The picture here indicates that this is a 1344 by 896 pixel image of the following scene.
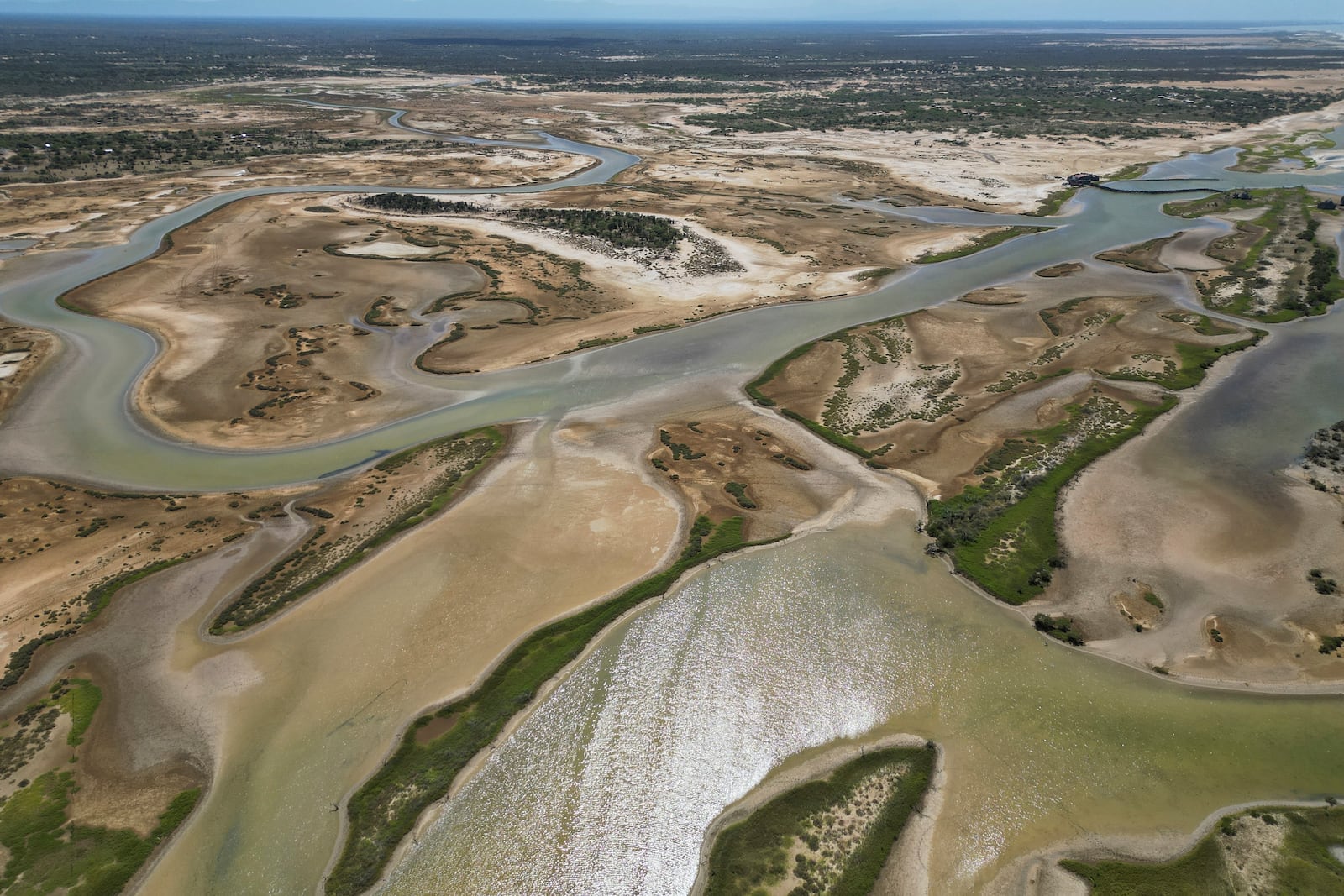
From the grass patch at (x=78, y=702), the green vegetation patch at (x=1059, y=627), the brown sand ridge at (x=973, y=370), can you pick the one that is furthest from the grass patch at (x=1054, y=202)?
the grass patch at (x=78, y=702)

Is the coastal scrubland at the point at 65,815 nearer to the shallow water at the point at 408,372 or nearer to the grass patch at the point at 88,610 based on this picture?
→ the grass patch at the point at 88,610

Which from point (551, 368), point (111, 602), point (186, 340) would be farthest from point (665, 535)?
point (186, 340)

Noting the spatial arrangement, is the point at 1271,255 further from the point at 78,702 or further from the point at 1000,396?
the point at 78,702

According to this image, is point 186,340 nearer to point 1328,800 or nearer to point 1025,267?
point 1328,800

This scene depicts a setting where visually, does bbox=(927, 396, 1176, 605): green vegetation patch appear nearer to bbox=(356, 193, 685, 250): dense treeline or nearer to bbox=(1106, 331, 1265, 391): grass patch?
bbox=(1106, 331, 1265, 391): grass patch

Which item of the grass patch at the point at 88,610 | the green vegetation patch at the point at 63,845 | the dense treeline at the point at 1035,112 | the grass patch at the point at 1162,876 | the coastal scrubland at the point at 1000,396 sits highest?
the dense treeline at the point at 1035,112

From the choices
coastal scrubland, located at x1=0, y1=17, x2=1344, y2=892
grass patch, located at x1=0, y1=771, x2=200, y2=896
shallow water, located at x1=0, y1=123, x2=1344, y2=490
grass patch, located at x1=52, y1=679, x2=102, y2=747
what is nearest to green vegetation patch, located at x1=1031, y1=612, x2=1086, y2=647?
coastal scrubland, located at x1=0, y1=17, x2=1344, y2=892

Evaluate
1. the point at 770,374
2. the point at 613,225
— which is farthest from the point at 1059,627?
the point at 613,225
